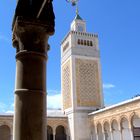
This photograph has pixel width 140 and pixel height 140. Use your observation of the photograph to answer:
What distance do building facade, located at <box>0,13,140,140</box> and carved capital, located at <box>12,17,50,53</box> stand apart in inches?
641

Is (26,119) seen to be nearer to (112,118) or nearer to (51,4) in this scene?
(51,4)

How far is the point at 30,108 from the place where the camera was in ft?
5.15

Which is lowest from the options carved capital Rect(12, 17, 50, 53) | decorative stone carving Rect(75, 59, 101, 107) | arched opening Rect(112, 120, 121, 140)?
arched opening Rect(112, 120, 121, 140)

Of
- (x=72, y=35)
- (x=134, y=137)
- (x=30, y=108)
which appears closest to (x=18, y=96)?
(x=30, y=108)

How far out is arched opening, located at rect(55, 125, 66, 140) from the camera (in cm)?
2317

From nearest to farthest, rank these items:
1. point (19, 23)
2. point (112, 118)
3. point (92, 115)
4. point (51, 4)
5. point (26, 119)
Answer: point (26, 119)
point (19, 23)
point (51, 4)
point (112, 118)
point (92, 115)

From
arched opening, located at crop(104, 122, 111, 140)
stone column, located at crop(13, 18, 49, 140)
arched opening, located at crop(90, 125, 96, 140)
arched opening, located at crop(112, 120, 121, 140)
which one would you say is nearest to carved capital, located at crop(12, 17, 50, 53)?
stone column, located at crop(13, 18, 49, 140)

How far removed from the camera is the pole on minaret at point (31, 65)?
154 centimetres

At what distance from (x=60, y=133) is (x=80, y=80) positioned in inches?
208

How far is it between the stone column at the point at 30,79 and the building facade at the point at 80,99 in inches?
642

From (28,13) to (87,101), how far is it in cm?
2056

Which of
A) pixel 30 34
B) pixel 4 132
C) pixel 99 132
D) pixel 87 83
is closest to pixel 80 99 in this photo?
pixel 87 83

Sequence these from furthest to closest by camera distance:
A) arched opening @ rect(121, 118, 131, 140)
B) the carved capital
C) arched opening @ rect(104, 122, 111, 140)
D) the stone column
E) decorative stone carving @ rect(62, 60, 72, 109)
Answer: decorative stone carving @ rect(62, 60, 72, 109) < arched opening @ rect(104, 122, 111, 140) < arched opening @ rect(121, 118, 131, 140) < the carved capital < the stone column

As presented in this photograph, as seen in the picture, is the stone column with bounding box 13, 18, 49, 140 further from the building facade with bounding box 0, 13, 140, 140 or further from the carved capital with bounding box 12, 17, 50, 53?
the building facade with bounding box 0, 13, 140, 140
